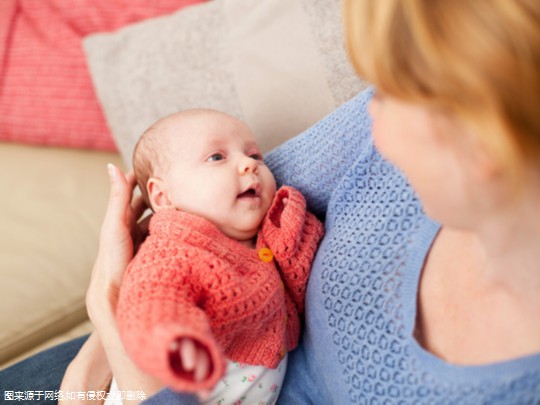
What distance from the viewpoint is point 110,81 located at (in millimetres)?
1497

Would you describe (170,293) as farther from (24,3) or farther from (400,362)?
(24,3)

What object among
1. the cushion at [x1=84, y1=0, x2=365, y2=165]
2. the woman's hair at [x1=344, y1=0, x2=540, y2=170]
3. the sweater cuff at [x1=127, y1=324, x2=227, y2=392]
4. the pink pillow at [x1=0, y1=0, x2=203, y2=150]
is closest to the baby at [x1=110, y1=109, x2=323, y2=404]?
the sweater cuff at [x1=127, y1=324, x2=227, y2=392]

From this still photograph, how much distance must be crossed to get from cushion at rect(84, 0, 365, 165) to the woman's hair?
29.9 inches

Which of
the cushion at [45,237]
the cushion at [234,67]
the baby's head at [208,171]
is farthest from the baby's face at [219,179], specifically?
the cushion at [45,237]

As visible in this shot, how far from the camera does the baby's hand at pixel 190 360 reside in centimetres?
62

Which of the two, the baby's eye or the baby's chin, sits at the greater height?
the baby's eye

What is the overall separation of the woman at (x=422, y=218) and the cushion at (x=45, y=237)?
0.39 m

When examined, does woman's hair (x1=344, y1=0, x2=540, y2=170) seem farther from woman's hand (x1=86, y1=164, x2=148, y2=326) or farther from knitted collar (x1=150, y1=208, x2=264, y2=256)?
woman's hand (x1=86, y1=164, x2=148, y2=326)

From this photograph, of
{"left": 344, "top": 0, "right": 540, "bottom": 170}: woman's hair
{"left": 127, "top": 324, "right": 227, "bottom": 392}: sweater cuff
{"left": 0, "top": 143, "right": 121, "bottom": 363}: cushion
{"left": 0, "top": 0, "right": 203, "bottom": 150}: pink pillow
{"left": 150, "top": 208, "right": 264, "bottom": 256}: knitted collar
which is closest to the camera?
{"left": 344, "top": 0, "right": 540, "bottom": 170}: woman's hair

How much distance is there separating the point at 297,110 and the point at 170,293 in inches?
26.4

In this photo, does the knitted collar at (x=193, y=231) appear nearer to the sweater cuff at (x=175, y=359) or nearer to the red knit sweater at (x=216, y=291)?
the red knit sweater at (x=216, y=291)

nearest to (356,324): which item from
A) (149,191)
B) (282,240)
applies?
(282,240)

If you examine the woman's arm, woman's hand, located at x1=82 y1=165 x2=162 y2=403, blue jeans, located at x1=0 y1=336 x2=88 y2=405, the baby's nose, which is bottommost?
blue jeans, located at x1=0 y1=336 x2=88 y2=405

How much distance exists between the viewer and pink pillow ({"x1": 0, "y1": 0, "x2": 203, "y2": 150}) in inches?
66.5
